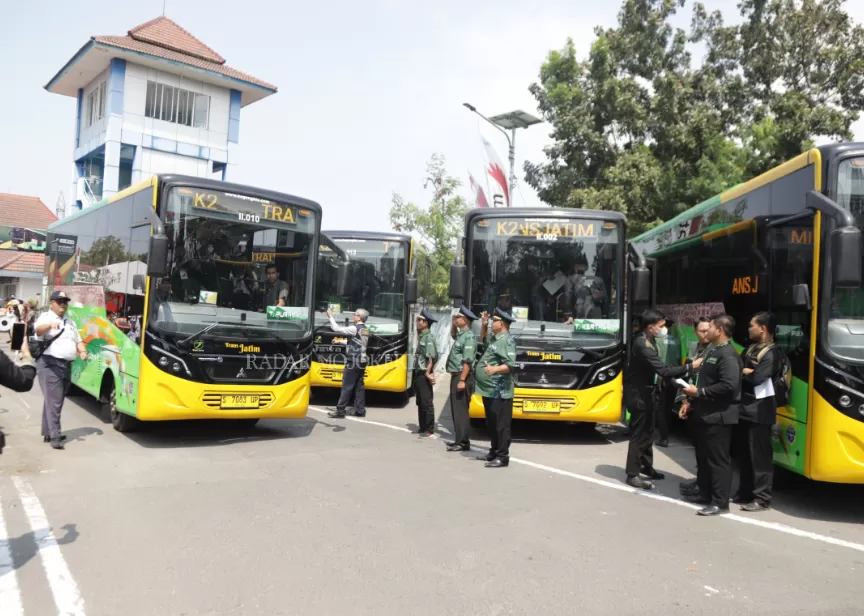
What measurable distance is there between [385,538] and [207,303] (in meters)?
4.33

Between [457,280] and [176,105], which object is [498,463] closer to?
[457,280]

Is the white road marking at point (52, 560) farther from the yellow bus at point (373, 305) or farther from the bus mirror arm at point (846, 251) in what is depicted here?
the yellow bus at point (373, 305)

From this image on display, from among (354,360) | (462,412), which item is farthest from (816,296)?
(354,360)

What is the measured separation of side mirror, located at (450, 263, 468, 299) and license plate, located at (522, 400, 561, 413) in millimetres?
1641

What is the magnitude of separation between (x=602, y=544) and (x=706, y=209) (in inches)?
226

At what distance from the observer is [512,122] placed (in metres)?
20.9

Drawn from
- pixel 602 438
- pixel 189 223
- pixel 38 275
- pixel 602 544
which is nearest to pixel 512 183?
pixel 602 438

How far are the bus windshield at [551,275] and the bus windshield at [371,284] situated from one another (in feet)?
13.2

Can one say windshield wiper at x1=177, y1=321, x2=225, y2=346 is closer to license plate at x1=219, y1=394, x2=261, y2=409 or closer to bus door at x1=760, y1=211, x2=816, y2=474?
license plate at x1=219, y1=394, x2=261, y2=409

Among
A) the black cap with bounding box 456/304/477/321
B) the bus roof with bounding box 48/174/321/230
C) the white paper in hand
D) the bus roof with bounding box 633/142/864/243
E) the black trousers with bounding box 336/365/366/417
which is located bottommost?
the black trousers with bounding box 336/365/366/417

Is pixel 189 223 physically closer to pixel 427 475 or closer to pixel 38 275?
pixel 427 475

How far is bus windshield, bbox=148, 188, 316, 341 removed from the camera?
8469mm

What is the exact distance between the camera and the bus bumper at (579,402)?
9.51 m

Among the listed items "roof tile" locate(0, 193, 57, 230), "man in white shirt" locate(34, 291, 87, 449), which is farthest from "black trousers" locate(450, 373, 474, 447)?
"roof tile" locate(0, 193, 57, 230)
